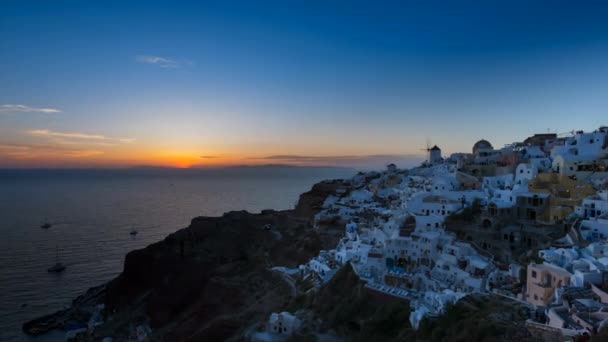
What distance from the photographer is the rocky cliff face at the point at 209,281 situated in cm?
3644

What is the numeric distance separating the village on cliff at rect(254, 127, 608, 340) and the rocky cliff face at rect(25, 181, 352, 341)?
600 centimetres

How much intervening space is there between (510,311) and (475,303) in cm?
212

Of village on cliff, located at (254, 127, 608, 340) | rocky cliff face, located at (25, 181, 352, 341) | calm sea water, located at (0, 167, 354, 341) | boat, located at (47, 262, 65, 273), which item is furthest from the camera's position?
boat, located at (47, 262, 65, 273)

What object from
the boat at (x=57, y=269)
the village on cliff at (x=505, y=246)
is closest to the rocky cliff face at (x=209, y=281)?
the village on cliff at (x=505, y=246)

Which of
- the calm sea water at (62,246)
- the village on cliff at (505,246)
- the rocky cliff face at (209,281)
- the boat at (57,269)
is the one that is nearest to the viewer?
the village on cliff at (505,246)

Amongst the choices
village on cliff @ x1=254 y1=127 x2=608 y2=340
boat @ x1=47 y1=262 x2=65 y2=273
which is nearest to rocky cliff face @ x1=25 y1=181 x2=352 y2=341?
village on cliff @ x1=254 y1=127 x2=608 y2=340

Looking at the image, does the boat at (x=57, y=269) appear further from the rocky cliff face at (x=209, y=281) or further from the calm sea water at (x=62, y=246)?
the rocky cliff face at (x=209, y=281)

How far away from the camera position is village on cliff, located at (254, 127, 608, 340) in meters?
18.5

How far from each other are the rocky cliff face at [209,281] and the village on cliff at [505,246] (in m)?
6.00

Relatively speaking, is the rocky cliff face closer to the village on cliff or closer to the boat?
the village on cliff

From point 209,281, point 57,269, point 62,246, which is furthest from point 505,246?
point 62,246

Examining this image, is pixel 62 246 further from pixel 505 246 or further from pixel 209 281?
pixel 505 246

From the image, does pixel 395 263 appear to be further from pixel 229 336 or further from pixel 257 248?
pixel 257 248

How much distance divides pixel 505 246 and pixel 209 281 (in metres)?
32.3
